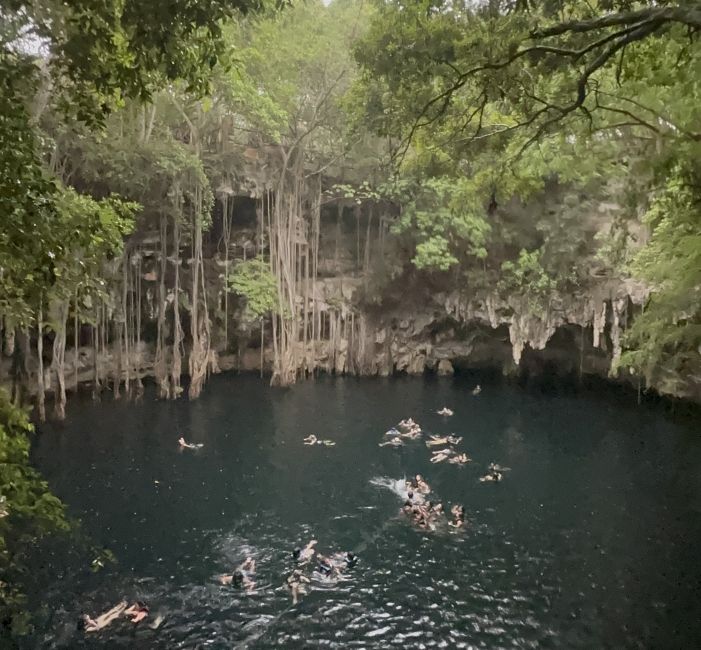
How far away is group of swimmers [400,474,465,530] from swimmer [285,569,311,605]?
2.36 metres

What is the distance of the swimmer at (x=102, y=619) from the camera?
21.6 ft

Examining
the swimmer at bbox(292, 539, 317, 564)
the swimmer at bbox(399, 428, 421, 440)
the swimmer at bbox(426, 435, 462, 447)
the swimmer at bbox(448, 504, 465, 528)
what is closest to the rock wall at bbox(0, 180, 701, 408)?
the swimmer at bbox(399, 428, 421, 440)

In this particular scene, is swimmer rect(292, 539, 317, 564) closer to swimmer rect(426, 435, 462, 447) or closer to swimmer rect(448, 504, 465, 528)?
swimmer rect(448, 504, 465, 528)

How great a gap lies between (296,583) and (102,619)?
2291 mm

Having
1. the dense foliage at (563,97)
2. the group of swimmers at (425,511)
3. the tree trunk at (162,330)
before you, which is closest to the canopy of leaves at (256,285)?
the tree trunk at (162,330)

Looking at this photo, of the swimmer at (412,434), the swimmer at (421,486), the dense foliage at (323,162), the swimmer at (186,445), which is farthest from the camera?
the swimmer at (412,434)

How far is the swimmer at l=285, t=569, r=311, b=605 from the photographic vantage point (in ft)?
24.5

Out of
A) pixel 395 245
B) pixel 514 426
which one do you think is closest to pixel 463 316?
pixel 395 245

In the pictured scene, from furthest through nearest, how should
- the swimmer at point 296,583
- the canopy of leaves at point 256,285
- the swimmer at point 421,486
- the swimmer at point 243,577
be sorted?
the canopy of leaves at point 256,285
the swimmer at point 421,486
the swimmer at point 243,577
the swimmer at point 296,583

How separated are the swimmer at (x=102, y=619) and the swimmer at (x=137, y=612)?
0.08 metres

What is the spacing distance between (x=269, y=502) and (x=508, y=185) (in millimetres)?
6523

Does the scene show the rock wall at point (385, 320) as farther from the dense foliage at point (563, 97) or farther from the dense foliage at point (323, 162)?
the dense foliage at point (563, 97)

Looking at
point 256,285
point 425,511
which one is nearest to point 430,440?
point 425,511

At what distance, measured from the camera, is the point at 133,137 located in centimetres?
1384
